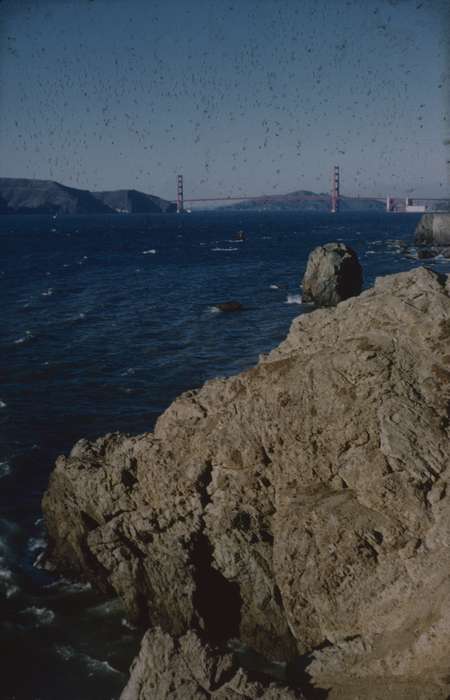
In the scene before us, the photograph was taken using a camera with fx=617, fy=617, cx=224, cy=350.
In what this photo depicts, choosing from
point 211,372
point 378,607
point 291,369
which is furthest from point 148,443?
point 211,372

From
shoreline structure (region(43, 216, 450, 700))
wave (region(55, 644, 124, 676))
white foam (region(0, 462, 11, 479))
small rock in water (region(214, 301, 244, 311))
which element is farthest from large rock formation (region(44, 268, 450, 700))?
small rock in water (region(214, 301, 244, 311))

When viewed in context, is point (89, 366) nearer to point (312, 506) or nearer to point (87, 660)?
point (87, 660)

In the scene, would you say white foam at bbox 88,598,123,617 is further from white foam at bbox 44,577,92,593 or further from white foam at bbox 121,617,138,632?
white foam at bbox 44,577,92,593

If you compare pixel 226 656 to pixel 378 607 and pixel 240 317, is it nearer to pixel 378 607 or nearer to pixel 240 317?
pixel 378 607

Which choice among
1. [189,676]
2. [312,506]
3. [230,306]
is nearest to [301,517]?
[312,506]

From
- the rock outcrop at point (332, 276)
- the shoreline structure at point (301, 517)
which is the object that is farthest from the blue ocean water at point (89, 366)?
the rock outcrop at point (332, 276)

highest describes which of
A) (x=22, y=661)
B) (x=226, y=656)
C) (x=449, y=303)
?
(x=449, y=303)

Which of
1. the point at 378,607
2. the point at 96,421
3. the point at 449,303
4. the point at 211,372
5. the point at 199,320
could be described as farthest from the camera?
the point at 199,320
